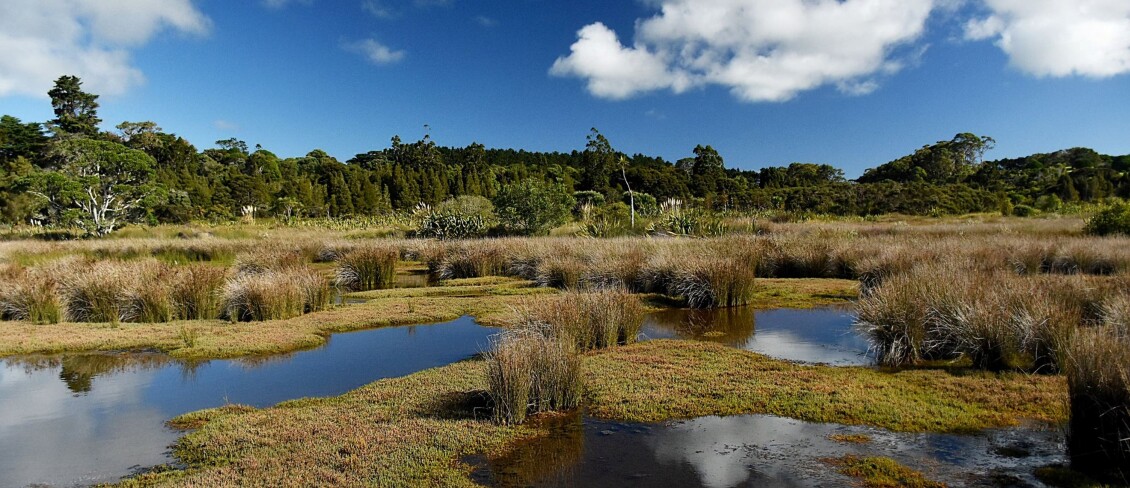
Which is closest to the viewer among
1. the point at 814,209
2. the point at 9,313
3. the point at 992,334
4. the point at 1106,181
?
the point at 992,334

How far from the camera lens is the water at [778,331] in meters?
9.23

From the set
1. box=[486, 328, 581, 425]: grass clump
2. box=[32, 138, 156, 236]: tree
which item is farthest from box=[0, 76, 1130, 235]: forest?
box=[486, 328, 581, 425]: grass clump

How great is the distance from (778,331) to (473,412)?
650cm

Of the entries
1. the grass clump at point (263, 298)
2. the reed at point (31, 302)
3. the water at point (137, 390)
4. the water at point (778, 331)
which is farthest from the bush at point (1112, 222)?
the reed at point (31, 302)

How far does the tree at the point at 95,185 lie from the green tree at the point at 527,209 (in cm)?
2252

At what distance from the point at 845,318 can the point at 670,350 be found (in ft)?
15.3

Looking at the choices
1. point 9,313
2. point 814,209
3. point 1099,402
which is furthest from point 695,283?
point 814,209

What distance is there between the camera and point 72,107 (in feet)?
220

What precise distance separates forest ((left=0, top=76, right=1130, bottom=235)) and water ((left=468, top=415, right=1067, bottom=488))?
25.3 meters

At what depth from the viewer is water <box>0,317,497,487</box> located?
5727mm

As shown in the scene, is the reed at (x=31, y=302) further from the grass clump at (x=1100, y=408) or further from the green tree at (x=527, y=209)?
the green tree at (x=527, y=209)

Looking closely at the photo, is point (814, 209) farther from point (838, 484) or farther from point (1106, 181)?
point (838, 484)

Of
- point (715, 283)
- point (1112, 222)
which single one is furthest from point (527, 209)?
point (1112, 222)

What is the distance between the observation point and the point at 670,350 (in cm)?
938
